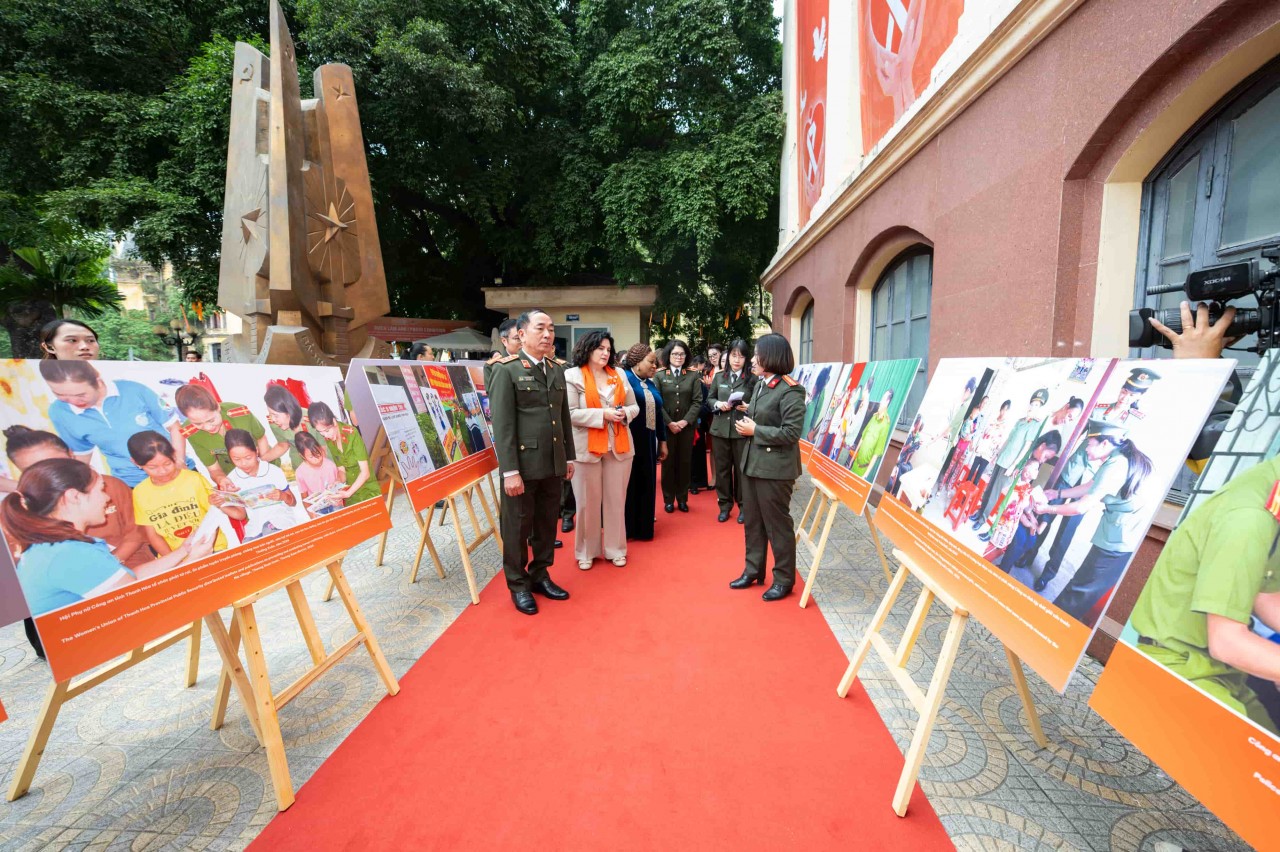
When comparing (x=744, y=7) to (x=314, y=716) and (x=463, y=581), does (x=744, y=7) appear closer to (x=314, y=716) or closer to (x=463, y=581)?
(x=463, y=581)

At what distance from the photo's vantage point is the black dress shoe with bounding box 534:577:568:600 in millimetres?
3547

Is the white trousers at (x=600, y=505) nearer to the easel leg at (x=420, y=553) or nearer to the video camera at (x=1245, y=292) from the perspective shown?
the easel leg at (x=420, y=553)

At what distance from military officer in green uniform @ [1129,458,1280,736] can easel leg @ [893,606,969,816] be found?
0.61 meters

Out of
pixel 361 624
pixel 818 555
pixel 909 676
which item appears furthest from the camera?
pixel 818 555

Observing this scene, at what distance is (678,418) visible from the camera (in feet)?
19.1

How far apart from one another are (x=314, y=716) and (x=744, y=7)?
14673 millimetres

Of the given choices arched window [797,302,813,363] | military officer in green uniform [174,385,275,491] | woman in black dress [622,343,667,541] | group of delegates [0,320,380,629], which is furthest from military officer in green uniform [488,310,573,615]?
arched window [797,302,813,363]

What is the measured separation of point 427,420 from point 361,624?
1.64 metres

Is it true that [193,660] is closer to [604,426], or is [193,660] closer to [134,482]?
[134,482]

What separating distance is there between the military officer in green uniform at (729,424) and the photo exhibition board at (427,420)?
220 centimetres

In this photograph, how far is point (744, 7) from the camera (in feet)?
38.1

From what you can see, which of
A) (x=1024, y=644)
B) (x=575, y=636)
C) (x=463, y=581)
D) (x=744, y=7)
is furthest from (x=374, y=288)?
(x=744, y=7)
